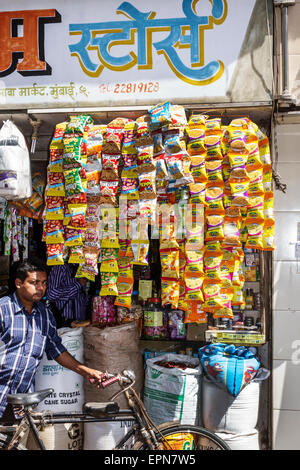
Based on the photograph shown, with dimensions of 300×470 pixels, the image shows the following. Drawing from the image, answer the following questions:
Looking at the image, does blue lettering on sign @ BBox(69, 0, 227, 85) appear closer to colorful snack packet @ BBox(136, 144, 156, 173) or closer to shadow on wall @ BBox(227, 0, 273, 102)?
shadow on wall @ BBox(227, 0, 273, 102)

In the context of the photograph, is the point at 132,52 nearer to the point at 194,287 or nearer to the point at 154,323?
the point at 194,287

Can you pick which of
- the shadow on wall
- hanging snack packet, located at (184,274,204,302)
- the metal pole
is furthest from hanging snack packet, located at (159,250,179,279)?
the metal pole

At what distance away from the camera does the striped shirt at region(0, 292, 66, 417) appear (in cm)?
304

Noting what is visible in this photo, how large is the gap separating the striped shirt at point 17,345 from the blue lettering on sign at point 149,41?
6.53 ft

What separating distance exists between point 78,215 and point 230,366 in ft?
5.61

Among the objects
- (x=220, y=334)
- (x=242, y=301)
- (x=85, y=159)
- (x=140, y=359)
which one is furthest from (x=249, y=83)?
(x=140, y=359)

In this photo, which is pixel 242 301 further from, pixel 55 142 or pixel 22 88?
pixel 22 88

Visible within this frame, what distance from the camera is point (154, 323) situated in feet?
13.8

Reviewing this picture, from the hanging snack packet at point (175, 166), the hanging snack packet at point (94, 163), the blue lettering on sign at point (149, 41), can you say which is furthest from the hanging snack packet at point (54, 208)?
the blue lettering on sign at point (149, 41)

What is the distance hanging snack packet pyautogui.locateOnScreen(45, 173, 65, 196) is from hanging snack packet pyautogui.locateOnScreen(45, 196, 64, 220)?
0.05m

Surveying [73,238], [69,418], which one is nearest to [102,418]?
[69,418]

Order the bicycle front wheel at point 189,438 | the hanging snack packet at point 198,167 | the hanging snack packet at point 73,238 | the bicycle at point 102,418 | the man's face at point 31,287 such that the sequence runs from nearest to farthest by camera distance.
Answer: the bicycle at point 102,418
the bicycle front wheel at point 189,438
the man's face at point 31,287
the hanging snack packet at point 198,167
the hanging snack packet at point 73,238

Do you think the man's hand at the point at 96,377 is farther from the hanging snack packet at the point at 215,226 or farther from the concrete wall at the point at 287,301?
the concrete wall at the point at 287,301

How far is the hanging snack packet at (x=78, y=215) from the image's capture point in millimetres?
3441
